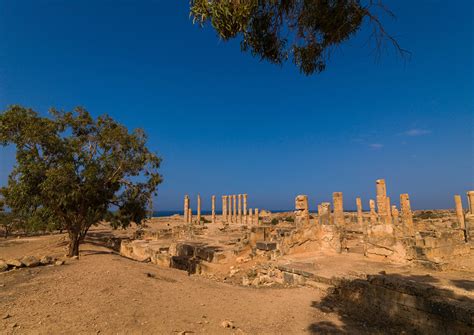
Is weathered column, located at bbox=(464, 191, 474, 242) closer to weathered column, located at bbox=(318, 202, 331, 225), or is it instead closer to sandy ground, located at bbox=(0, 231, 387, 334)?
weathered column, located at bbox=(318, 202, 331, 225)

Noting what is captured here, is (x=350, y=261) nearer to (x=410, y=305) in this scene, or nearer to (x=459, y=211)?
(x=410, y=305)

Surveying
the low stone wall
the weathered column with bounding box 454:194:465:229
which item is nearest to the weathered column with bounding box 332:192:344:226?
the weathered column with bounding box 454:194:465:229

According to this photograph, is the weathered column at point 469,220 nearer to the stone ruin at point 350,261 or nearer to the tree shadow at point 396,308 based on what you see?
the stone ruin at point 350,261

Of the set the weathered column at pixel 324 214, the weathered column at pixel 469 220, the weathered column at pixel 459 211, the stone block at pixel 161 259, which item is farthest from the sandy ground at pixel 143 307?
the weathered column at pixel 459 211

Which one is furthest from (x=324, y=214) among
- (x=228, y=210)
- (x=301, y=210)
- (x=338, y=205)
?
(x=228, y=210)

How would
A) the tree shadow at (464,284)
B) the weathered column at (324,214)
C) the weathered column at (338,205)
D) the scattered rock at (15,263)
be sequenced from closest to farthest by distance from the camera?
the tree shadow at (464,284), the scattered rock at (15,263), the weathered column at (324,214), the weathered column at (338,205)

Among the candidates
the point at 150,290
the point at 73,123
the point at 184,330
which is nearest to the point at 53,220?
the point at 73,123

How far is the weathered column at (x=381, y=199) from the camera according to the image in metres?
20.8

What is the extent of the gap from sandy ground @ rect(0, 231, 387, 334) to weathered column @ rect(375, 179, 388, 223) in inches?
577

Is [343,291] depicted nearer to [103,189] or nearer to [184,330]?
[184,330]

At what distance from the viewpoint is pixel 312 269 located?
31.6 ft

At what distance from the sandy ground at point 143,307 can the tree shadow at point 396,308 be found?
9cm

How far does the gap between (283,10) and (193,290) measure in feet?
23.9

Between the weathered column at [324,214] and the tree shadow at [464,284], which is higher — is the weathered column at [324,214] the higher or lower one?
the higher one
